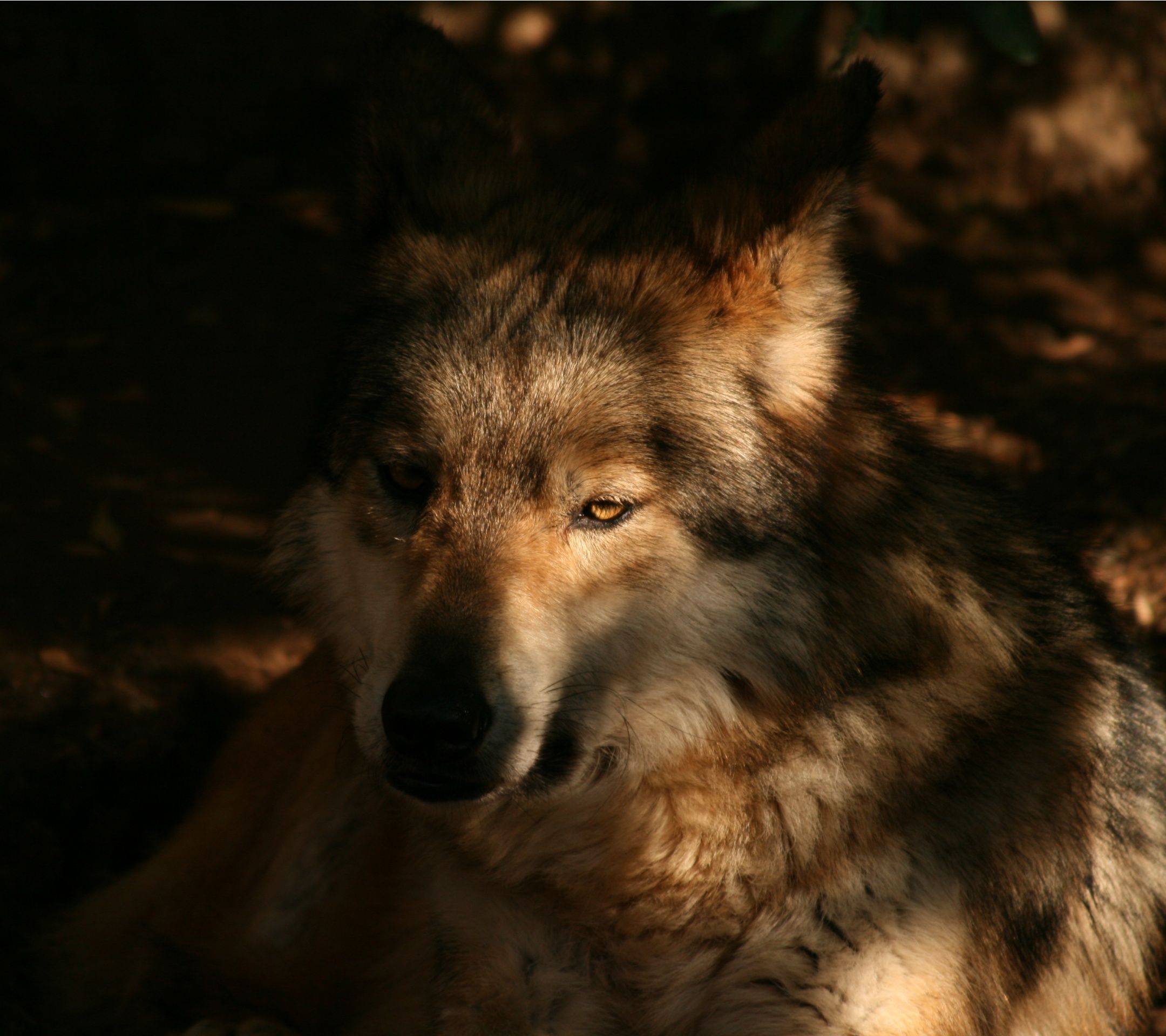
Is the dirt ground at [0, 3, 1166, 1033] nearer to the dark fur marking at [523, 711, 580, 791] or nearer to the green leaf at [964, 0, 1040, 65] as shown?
the green leaf at [964, 0, 1040, 65]

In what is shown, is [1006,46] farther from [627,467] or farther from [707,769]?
[707,769]

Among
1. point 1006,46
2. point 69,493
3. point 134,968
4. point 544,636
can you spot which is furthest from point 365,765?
point 69,493

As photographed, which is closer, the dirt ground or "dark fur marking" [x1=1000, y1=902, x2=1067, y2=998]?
"dark fur marking" [x1=1000, y1=902, x2=1067, y2=998]

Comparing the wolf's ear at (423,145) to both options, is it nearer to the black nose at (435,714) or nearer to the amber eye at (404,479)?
the amber eye at (404,479)

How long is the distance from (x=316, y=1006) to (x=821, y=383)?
2.24 metres

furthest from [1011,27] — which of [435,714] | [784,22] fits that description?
[435,714]

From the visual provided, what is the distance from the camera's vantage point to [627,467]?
2506 mm

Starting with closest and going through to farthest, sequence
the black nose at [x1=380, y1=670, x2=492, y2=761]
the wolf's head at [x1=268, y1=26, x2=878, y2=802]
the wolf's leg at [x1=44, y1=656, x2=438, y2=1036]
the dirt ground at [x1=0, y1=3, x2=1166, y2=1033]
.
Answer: the black nose at [x1=380, y1=670, x2=492, y2=761] → the wolf's head at [x1=268, y1=26, x2=878, y2=802] → the wolf's leg at [x1=44, y1=656, x2=438, y2=1036] → the dirt ground at [x1=0, y1=3, x2=1166, y2=1033]

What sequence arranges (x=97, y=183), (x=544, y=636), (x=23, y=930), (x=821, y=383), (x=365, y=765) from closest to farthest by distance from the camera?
(x=544, y=636), (x=821, y=383), (x=365, y=765), (x=23, y=930), (x=97, y=183)

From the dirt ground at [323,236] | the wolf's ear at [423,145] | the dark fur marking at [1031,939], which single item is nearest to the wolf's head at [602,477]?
the wolf's ear at [423,145]

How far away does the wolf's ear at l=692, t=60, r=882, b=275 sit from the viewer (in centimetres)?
246

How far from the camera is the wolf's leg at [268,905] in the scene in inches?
131

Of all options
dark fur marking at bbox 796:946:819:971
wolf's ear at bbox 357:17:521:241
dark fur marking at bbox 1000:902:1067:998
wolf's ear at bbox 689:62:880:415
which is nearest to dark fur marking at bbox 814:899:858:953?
dark fur marking at bbox 796:946:819:971

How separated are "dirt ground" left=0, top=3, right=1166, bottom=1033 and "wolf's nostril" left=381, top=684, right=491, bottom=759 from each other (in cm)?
266
